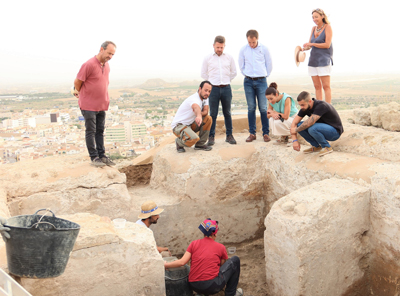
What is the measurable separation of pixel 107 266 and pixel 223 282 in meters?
1.43

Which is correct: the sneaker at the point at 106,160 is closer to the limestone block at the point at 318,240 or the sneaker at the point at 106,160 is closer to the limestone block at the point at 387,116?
the limestone block at the point at 318,240

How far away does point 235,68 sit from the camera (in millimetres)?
6461

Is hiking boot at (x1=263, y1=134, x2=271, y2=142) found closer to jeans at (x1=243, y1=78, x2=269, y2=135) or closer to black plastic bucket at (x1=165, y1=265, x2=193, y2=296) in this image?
jeans at (x1=243, y1=78, x2=269, y2=135)

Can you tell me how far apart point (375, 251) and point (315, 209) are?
105cm

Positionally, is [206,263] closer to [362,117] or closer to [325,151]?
[325,151]

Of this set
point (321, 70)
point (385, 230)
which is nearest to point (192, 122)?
point (321, 70)

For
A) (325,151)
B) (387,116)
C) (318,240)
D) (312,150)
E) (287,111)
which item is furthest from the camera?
(287,111)

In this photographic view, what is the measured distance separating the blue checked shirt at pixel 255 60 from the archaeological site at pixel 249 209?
4.11 feet

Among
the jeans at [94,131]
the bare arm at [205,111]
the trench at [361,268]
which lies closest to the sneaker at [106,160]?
the jeans at [94,131]

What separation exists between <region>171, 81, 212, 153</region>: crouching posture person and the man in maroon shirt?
1262 millimetres

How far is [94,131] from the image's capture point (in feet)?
18.0

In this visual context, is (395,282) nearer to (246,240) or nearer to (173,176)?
(246,240)

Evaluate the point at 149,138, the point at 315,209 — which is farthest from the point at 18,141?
the point at 315,209

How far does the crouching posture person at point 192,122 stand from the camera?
5.98 m
